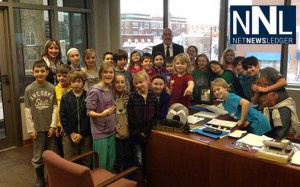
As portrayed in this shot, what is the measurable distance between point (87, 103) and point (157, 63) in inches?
57.2

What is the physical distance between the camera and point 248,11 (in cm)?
380

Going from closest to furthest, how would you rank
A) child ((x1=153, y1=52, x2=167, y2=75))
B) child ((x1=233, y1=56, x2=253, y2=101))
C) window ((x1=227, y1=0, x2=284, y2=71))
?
1. child ((x1=233, y1=56, x2=253, y2=101))
2. child ((x1=153, y1=52, x2=167, y2=75))
3. window ((x1=227, y1=0, x2=284, y2=71))

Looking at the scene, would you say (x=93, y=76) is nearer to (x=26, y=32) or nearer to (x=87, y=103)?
(x=87, y=103)

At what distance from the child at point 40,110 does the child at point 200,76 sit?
161cm

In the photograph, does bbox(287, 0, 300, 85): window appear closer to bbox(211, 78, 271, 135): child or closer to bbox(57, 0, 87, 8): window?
bbox(211, 78, 271, 135): child

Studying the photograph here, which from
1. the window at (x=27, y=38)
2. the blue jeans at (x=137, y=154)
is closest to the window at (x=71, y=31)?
the window at (x=27, y=38)

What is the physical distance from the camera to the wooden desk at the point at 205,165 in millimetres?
1712

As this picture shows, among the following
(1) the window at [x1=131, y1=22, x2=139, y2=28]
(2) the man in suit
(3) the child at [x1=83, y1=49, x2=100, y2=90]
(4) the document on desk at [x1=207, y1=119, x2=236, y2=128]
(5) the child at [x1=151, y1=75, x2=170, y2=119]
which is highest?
(1) the window at [x1=131, y1=22, x2=139, y2=28]

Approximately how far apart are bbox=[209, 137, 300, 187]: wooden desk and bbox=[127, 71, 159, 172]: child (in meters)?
0.67

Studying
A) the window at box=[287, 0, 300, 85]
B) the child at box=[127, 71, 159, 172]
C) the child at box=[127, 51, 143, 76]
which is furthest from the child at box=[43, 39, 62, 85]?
the window at box=[287, 0, 300, 85]

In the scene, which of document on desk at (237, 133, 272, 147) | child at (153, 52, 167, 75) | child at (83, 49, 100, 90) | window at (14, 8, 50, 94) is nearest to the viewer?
document on desk at (237, 133, 272, 147)

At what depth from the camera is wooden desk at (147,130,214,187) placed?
2.05 m

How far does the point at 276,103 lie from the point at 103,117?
165cm

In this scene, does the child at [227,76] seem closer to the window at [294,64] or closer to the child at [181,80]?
the child at [181,80]
